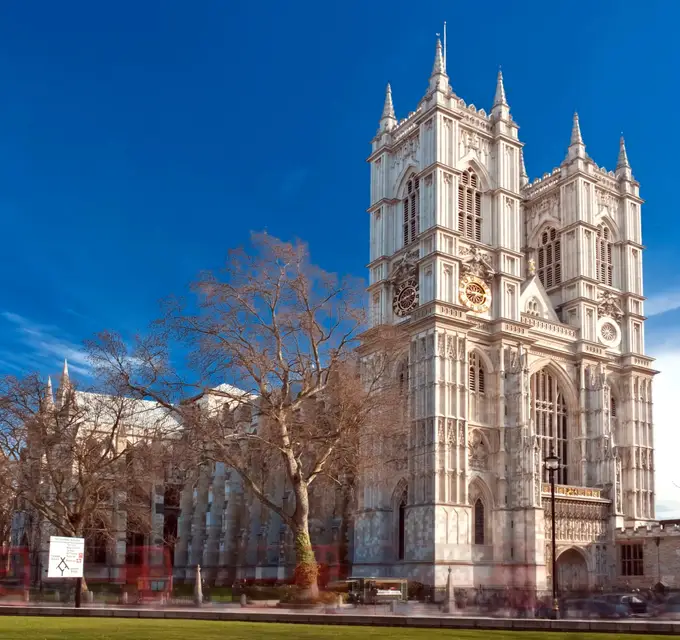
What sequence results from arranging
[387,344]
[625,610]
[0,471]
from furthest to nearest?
[0,471], [387,344], [625,610]

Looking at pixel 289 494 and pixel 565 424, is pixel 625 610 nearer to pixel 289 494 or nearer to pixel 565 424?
pixel 565 424

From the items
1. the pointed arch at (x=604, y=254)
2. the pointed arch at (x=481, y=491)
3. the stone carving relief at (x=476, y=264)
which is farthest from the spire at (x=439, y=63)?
the pointed arch at (x=481, y=491)

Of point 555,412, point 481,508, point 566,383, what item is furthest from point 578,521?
point 566,383

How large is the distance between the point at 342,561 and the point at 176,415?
2685 cm

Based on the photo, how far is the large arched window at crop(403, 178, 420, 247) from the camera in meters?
61.4

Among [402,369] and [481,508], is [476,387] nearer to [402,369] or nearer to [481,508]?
[402,369]

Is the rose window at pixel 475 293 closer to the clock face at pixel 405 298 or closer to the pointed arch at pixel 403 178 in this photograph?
the clock face at pixel 405 298

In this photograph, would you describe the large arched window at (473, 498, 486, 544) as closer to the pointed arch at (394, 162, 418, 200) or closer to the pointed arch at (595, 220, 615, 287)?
the pointed arch at (595, 220, 615, 287)

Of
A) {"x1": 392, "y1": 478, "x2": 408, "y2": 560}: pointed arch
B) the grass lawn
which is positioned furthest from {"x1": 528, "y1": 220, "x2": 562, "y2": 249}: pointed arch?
the grass lawn

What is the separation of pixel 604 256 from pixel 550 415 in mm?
13600

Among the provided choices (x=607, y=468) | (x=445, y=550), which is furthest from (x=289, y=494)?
(x=607, y=468)

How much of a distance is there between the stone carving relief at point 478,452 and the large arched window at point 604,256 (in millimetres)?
16870

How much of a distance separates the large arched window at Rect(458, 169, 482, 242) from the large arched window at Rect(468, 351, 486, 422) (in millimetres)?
8529

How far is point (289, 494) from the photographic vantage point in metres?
67.3
